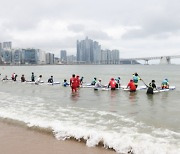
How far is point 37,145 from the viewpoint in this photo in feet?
28.4

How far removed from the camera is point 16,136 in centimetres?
972

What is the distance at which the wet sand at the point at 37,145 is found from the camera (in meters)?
8.10

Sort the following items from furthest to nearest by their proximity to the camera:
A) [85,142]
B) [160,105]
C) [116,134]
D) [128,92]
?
[128,92] → [160,105] → [116,134] → [85,142]

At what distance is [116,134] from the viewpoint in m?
9.60

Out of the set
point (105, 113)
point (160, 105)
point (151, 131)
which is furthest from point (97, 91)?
point (151, 131)

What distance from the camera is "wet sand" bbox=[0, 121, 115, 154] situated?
26.6ft

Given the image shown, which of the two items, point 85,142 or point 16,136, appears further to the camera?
point 16,136

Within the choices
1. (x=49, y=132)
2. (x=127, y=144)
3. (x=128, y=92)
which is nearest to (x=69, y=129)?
(x=49, y=132)

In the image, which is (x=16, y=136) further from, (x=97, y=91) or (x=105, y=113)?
(x=97, y=91)

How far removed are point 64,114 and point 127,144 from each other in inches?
230

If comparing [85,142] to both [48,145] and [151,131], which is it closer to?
[48,145]

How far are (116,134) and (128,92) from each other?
46.8ft

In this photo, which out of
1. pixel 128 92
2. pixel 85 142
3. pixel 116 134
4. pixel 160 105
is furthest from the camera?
pixel 128 92

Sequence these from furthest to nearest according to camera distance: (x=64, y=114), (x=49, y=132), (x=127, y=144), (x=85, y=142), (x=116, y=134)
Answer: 1. (x=64, y=114)
2. (x=49, y=132)
3. (x=116, y=134)
4. (x=85, y=142)
5. (x=127, y=144)
